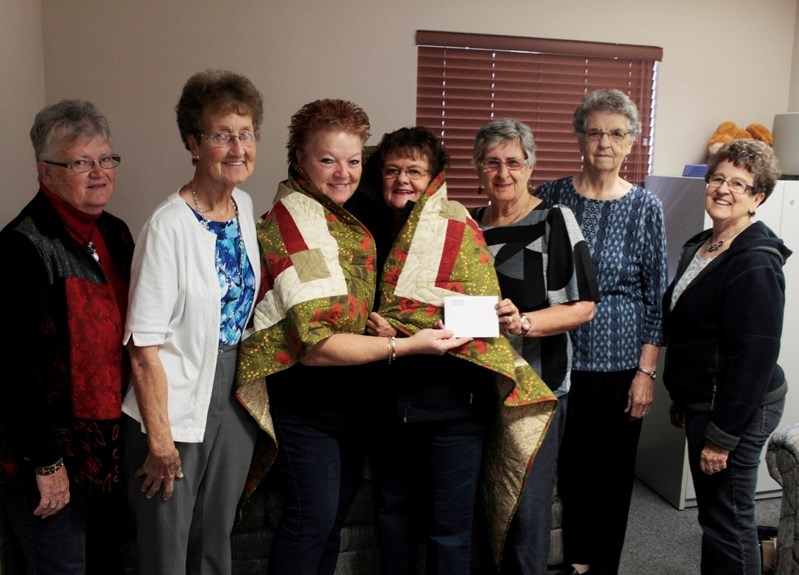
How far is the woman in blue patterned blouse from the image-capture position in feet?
7.41

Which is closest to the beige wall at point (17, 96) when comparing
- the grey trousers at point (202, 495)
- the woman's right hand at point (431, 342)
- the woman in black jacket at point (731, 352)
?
the grey trousers at point (202, 495)

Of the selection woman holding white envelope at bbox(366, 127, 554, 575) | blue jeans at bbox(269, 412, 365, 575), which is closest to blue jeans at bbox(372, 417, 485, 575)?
woman holding white envelope at bbox(366, 127, 554, 575)

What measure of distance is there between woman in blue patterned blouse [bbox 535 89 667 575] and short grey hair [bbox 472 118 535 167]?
34cm

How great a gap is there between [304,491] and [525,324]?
728mm

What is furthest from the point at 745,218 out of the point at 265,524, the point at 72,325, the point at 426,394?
the point at 72,325

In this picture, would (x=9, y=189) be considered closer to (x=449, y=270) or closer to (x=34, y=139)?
(x=34, y=139)

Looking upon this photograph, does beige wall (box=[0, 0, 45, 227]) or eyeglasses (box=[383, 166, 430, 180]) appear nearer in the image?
eyeglasses (box=[383, 166, 430, 180])

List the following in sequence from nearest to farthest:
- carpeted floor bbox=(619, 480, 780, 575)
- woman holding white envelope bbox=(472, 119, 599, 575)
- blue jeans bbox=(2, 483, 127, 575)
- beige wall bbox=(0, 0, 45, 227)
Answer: blue jeans bbox=(2, 483, 127, 575), woman holding white envelope bbox=(472, 119, 599, 575), beige wall bbox=(0, 0, 45, 227), carpeted floor bbox=(619, 480, 780, 575)

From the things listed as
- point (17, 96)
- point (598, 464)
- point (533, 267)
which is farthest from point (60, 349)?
point (598, 464)

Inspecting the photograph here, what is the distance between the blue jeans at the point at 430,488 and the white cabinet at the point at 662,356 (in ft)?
4.96

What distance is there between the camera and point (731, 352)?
2.02 m

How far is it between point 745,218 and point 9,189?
2442 mm

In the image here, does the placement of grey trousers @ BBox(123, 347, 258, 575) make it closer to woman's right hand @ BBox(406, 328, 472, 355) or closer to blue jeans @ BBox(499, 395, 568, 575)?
woman's right hand @ BBox(406, 328, 472, 355)

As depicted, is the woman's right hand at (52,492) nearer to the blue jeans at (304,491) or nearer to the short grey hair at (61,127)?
the blue jeans at (304,491)
